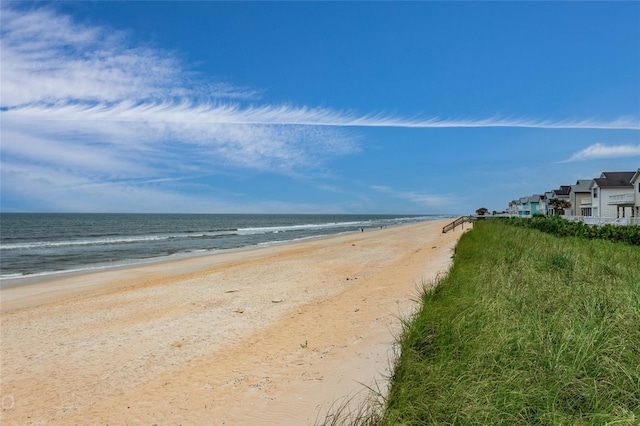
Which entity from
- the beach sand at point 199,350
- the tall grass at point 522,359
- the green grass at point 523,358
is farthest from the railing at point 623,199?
the green grass at point 523,358

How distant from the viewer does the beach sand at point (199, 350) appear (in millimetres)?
5223

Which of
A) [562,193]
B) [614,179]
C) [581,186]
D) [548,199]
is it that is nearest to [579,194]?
[581,186]

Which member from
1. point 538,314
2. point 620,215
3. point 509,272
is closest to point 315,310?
point 509,272

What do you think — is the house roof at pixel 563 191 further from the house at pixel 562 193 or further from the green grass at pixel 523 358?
the green grass at pixel 523 358

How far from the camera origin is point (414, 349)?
5.25 meters

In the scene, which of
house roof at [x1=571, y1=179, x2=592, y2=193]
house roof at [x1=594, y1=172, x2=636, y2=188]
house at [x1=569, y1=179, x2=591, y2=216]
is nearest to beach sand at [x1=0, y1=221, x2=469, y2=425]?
house roof at [x1=594, y1=172, x2=636, y2=188]

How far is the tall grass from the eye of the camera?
3.38 metres

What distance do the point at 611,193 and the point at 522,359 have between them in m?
51.3

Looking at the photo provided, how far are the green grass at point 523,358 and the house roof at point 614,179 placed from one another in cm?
4732

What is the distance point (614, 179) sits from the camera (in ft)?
149

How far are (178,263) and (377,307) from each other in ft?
54.1

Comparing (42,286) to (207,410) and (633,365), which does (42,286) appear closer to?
(207,410)

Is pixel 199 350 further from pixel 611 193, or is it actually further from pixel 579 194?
pixel 579 194

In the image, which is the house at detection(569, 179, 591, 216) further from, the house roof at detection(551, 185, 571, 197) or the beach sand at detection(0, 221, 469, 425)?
the beach sand at detection(0, 221, 469, 425)
